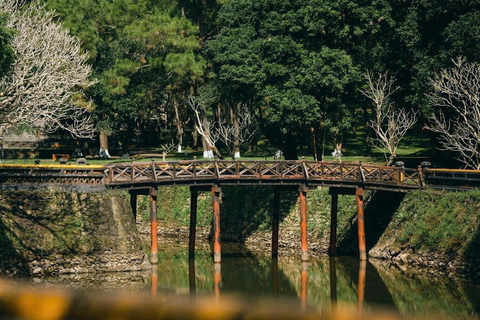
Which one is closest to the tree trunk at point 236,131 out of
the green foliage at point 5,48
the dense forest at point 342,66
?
the dense forest at point 342,66

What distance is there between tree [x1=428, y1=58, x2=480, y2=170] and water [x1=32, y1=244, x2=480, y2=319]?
10.4 m

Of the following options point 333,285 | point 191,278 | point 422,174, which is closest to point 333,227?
point 422,174

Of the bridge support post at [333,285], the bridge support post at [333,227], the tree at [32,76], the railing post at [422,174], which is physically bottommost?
the bridge support post at [333,285]

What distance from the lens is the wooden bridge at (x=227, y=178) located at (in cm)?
4684

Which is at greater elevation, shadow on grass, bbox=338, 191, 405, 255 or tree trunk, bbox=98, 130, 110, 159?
tree trunk, bbox=98, 130, 110, 159

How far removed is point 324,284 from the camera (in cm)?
4541

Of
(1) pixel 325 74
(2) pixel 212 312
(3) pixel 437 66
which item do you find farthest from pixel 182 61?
(2) pixel 212 312

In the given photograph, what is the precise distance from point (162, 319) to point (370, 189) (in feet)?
62.8

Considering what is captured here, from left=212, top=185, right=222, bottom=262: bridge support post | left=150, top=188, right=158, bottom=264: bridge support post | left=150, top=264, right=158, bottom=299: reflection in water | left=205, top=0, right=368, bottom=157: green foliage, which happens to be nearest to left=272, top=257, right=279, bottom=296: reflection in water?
left=212, top=185, right=222, bottom=262: bridge support post

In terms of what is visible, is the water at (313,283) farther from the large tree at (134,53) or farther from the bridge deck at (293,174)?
the large tree at (134,53)

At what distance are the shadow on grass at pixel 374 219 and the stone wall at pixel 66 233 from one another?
499 inches

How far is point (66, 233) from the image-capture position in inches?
1783

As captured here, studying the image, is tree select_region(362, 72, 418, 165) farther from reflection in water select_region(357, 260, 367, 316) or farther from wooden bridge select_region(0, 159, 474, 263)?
reflection in water select_region(357, 260, 367, 316)

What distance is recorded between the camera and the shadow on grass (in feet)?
170
